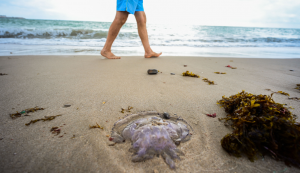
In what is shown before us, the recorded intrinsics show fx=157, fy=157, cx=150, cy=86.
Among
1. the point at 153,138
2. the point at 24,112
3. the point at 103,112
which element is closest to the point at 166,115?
the point at 153,138

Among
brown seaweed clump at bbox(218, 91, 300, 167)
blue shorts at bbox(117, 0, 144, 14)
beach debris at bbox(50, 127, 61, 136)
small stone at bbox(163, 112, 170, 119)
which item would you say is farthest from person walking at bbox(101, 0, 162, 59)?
brown seaweed clump at bbox(218, 91, 300, 167)

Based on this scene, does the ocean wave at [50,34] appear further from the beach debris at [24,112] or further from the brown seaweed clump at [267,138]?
the brown seaweed clump at [267,138]

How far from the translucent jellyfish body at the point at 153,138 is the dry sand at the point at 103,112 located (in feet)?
0.16

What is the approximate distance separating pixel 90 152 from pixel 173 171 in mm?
544

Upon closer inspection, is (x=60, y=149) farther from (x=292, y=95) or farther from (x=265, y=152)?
(x=292, y=95)

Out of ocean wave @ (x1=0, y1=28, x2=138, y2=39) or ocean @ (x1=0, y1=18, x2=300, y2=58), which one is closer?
ocean @ (x1=0, y1=18, x2=300, y2=58)

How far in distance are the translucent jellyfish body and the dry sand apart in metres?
0.05

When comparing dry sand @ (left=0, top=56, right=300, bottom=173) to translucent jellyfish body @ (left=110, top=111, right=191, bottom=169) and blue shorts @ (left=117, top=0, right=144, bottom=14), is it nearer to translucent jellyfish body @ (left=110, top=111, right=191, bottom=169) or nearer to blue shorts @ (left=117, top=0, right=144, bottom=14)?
translucent jellyfish body @ (left=110, top=111, right=191, bottom=169)

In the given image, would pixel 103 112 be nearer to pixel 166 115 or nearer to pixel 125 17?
pixel 166 115

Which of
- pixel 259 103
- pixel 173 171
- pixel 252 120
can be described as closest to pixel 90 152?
pixel 173 171

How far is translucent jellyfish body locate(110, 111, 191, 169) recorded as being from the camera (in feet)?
3.28

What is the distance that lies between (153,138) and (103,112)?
0.68m

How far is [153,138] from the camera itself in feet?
3.40

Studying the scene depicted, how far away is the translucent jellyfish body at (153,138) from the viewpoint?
39.4 inches
